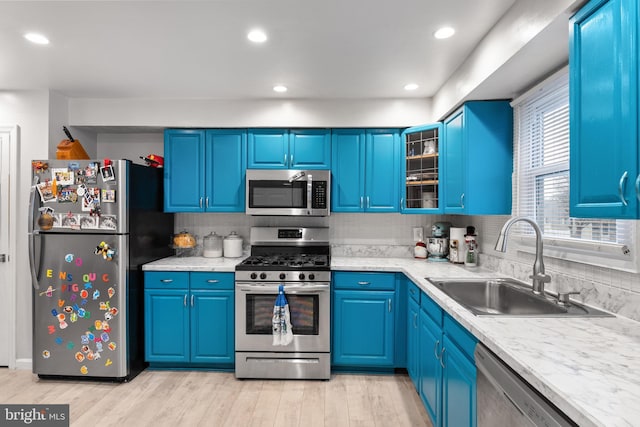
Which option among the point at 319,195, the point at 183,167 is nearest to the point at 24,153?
the point at 183,167

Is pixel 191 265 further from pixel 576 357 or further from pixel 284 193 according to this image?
pixel 576 357

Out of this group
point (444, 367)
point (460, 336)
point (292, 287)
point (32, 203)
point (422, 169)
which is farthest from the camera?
point (422, 169)

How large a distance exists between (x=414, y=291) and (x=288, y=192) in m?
1.39

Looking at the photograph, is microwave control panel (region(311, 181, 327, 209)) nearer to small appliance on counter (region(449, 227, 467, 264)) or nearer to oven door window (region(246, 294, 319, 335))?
oven door window (region(246, 294, 319, 335))

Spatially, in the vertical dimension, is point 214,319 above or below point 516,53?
below

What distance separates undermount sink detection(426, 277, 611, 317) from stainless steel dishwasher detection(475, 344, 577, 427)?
1.74 ft

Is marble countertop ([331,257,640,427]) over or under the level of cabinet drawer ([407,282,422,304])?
over

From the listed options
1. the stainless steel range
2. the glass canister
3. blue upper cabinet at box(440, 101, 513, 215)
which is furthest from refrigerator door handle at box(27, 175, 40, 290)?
blue upper cabinet at box(440, 101, 513, 215)

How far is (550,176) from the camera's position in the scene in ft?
6.93

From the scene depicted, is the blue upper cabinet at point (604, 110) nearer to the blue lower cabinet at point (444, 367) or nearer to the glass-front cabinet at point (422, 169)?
the blue lower cabinet at point (444, 367)

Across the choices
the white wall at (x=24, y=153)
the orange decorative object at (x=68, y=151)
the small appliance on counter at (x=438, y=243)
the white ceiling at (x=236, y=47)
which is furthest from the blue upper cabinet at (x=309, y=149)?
the white wall at (x=24, y=153)

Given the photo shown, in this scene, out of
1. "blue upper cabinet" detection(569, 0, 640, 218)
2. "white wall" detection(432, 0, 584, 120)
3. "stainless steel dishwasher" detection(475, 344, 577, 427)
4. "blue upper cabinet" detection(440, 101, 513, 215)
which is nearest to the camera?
"stainless steel dishwasher" detection(475, 344, 577, 427)

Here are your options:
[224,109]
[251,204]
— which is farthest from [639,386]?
[224,109]

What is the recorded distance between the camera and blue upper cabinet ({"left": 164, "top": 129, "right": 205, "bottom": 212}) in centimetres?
327
